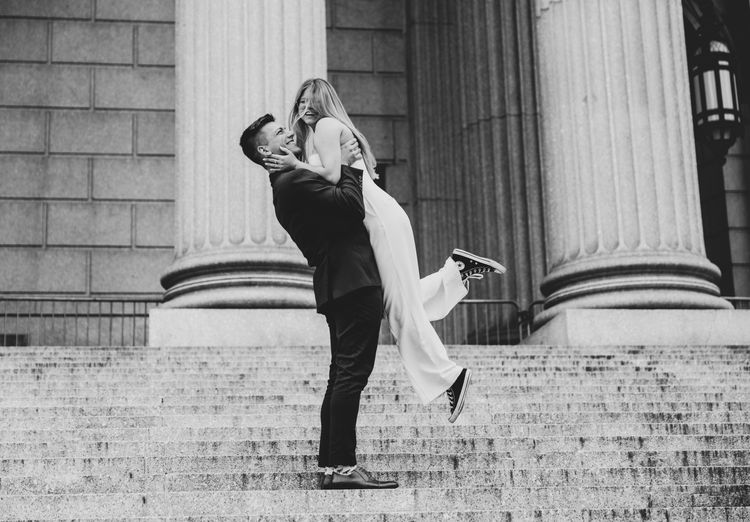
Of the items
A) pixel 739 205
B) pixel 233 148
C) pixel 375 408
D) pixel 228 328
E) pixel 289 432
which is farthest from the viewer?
pixel 739 205

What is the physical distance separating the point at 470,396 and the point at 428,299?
258cm

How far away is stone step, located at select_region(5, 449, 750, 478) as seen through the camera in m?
7.38

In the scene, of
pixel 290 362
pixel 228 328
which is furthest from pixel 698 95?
pixel 290 362

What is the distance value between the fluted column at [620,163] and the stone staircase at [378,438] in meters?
2.39

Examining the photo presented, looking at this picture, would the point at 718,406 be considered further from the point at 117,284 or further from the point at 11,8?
the point at 11,8

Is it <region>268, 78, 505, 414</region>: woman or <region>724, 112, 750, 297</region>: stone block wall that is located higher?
<region>724, 112, 750, 297</region>: stone block wall

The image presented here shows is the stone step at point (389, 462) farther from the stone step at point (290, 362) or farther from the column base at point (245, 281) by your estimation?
the column base at point (245, 281)

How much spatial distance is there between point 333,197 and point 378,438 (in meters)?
1.97

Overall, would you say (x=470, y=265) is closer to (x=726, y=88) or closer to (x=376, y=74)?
(x=726, y=88)

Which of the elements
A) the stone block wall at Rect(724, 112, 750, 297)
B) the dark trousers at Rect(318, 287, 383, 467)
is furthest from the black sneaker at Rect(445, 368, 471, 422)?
the stone block wall at Rect(724, 112, 750, 297)

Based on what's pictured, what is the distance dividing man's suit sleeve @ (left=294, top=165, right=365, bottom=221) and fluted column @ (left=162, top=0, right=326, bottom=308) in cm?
682

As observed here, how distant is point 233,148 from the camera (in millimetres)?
14242

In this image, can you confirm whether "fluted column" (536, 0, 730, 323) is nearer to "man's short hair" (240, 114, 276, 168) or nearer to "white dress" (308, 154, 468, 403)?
"white dress" (308, 154, 468, 403)

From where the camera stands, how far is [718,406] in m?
9.62
